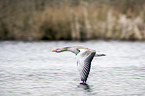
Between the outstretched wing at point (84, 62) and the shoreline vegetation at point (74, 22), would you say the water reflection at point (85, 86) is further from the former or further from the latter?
the shoreline vegetation at point (74, 22)

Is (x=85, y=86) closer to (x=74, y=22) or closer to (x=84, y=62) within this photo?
(x=84, y=62)

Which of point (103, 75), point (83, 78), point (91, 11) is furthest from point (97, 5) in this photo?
point (83, 78)

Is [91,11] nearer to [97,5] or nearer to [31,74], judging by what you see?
[97,5]

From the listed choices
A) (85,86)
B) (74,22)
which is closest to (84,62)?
(85,86)

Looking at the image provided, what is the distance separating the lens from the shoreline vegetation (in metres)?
39.8

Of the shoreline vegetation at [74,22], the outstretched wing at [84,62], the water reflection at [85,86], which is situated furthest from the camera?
the shoreline vegetation at [74,22]

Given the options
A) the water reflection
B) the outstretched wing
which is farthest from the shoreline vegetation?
the outstretched wing

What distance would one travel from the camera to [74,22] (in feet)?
129

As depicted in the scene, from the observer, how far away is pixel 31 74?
15.6 meters

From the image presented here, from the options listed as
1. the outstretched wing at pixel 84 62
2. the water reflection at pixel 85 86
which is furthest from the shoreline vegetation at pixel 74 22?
the outstretched wing at pixel 84 62

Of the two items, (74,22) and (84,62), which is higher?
(74,22)

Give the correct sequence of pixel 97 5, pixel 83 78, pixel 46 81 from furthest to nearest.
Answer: pixel 97 5 → pixel 46 81 → pixel 83 78

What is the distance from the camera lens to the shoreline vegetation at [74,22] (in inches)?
1569

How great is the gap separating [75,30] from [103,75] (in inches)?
980
